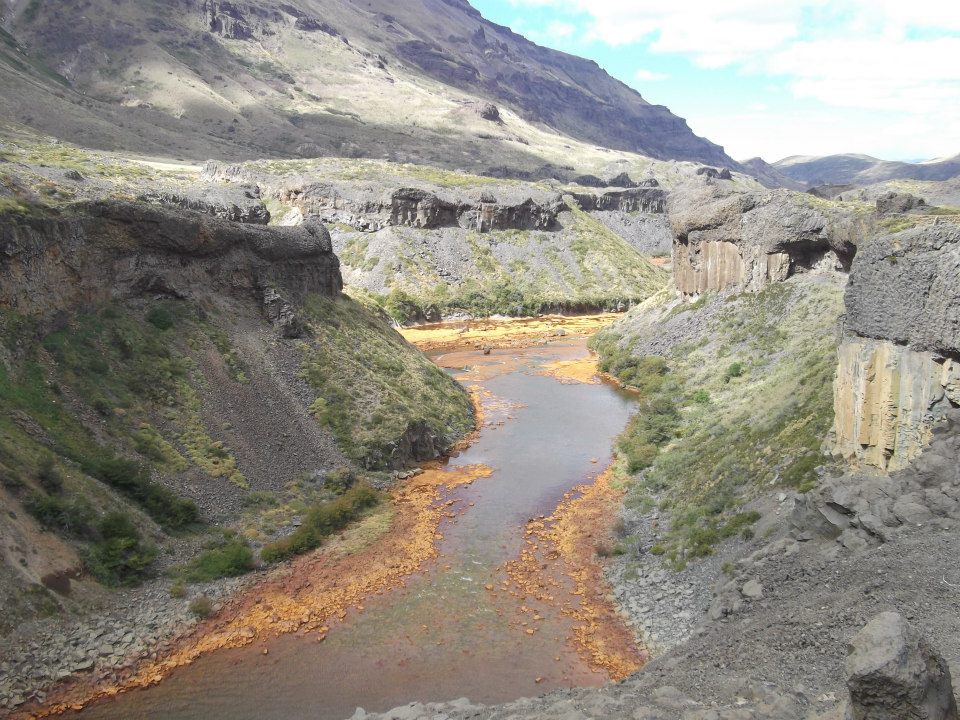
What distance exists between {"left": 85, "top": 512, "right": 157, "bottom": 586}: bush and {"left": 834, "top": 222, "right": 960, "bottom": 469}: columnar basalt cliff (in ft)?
76.7

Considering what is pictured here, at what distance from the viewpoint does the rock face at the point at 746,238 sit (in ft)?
169

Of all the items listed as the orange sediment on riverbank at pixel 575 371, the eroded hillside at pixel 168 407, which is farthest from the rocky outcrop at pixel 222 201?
the eroded hillside at pixel 168 407

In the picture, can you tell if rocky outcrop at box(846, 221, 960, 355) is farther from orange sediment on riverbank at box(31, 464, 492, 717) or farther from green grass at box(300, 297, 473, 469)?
green grass at box(300, 297, 473, 469)

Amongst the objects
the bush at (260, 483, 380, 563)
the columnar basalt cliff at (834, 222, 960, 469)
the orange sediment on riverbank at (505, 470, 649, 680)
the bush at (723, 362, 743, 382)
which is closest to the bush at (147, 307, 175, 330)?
the bush at (260, 483, 380, 563)

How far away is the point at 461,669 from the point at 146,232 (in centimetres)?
2604

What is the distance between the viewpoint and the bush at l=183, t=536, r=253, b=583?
26.4 metres

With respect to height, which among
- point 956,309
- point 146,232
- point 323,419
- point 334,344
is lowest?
point 323,419

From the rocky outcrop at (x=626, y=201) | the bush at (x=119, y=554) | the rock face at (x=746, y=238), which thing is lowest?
the bush at (x=119, y=554)

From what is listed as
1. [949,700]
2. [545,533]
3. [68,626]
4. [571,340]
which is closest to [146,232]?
[68,626]

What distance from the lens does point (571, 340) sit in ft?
271

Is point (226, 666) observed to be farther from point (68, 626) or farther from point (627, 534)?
point (627, 534)

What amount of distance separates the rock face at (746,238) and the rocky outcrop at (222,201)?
4449 centimetres

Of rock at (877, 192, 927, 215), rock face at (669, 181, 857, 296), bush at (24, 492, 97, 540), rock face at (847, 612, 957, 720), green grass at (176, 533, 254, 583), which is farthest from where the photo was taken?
rock face at (669, 181, 857, 296)

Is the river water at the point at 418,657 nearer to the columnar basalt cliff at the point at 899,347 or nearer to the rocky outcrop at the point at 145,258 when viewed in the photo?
the columnar basalt cliff at the point at 899,347
